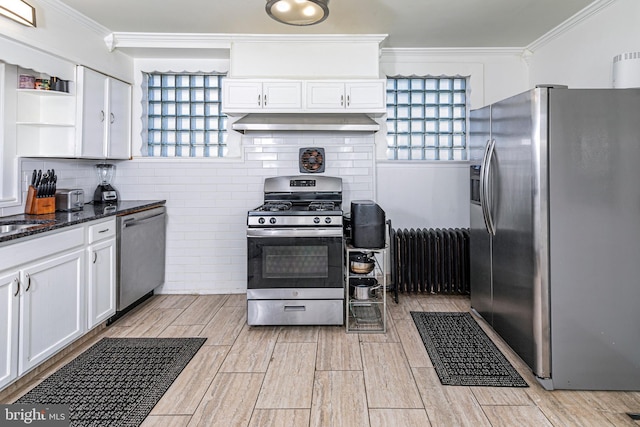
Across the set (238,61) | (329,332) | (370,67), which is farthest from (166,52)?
(329,332)

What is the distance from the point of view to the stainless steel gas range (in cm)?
304

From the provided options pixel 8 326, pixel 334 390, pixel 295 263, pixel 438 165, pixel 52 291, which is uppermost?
pixel 438 165

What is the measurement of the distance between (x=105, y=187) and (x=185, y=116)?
1.08m

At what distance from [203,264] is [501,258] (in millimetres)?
2864

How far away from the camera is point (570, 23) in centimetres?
325

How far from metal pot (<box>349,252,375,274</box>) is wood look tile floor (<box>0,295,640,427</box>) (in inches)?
19.4

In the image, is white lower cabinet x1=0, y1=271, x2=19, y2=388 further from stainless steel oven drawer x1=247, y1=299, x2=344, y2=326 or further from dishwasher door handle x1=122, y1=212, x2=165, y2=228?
stainless steel oven drawer x1=247, y1=299, x2=344, y2=326

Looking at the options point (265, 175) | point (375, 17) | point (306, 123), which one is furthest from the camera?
point (265, 175)

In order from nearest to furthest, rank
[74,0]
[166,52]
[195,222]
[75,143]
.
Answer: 1. [74,0]
2. [75,143]
3. [166,52]
4. [195,222]

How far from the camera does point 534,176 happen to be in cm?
220

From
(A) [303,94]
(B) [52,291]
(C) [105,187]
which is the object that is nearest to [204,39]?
(A) [303,94]

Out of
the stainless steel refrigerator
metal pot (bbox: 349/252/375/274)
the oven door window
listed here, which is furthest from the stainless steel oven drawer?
the stainless steel refrigerator

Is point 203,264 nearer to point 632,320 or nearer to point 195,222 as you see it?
point 195,222

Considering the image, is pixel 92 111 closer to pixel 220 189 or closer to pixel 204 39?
→ pixel 204 39
